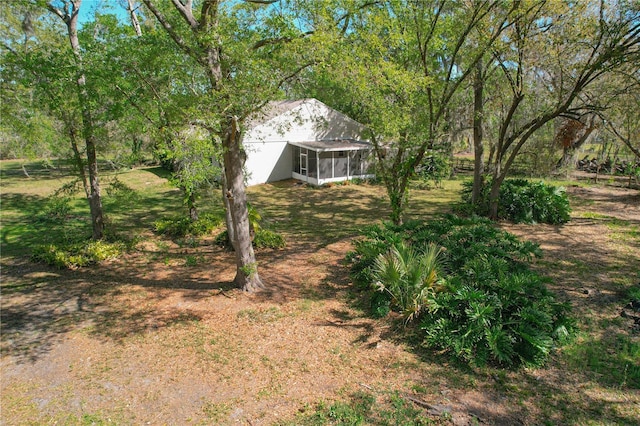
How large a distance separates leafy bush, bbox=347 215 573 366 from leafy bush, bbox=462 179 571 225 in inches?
226

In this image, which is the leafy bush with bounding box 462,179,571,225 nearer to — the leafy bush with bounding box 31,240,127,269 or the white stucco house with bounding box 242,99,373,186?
the white stucco house with bounding box 242,99,373,186

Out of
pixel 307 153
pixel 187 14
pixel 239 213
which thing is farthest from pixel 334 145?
pixel 187 14

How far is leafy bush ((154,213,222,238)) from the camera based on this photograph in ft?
38.9

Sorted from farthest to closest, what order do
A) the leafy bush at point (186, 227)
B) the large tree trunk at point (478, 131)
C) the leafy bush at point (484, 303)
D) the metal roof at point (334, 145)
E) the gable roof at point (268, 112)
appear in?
the metal roof at point (334, 145)
the leafy bush at point (186, 227)
the large tree trunk at point (478, 131)
the gable roof at point (268, 112)
the leafy bush at point (484, 303)

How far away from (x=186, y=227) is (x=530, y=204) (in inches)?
452

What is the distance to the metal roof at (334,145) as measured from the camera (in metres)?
21.0

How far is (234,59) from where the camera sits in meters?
6.36

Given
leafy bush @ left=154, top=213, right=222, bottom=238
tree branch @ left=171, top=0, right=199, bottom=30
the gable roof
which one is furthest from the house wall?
tree branch @ left=171, top=0, right=199, bottom=30

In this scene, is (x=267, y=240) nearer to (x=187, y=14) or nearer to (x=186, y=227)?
(x=186, y=227)

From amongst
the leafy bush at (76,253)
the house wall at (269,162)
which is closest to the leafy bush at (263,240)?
the leafy bush at (76,253)

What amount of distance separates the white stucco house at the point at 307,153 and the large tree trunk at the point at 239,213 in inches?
528

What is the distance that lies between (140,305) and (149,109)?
3948 mm

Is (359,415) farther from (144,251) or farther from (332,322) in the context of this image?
(144,251)

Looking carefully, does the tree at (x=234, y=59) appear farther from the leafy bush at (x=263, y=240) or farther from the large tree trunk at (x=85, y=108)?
the leafy bush at (x=263, y=240)
